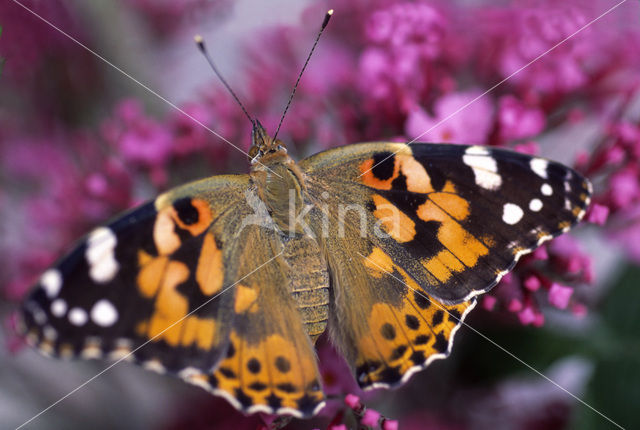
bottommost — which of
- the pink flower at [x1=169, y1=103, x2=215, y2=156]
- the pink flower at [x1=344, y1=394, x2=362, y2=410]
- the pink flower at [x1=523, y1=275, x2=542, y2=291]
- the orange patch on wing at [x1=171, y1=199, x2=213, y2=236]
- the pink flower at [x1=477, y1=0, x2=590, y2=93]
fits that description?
the pink flower at [x1=344, y1=394, x2=362, y2=410]

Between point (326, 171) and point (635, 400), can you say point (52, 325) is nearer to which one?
point (326, 171)

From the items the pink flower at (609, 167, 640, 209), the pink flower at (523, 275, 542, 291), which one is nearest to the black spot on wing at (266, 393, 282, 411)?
the pink flower at (523, 275, 542, 291)

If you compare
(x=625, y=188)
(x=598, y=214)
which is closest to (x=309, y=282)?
(x=598, y=214)

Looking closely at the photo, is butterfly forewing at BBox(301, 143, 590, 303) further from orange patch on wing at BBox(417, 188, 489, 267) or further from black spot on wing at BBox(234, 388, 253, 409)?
black spot on wing at BBox(234, 388, 253, 409)

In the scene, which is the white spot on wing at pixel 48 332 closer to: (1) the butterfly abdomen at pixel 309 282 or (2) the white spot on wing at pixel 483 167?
(1) the butterfly abdomen at pixel 309 282

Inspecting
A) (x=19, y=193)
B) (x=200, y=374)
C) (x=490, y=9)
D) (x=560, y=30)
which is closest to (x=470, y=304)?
(x=200, y=374)

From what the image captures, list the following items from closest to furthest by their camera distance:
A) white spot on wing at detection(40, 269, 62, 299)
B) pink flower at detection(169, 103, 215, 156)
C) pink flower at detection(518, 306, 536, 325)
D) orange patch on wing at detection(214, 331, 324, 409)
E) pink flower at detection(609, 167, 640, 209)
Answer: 1. white spot on wing at detection(40, 269, 62, 299)
2. orange patch on wing at detection(214, 331, 324, 409)
3. pink flower at detection(518, 306, 536, 325)
4. pink flower at detection(609, 167, 640, 209)
5. pink flower at detection(169, 103, 215, 156)

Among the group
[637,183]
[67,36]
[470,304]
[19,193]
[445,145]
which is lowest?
[470,304]
